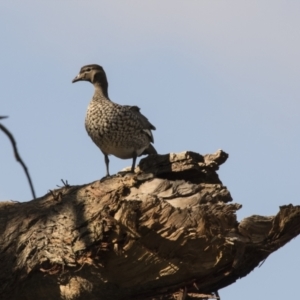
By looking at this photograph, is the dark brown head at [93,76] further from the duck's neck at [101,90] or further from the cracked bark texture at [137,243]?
the cracked bark texture at [137,243]

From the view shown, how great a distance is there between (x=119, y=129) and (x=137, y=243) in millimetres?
3607

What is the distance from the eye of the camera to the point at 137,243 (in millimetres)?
4766

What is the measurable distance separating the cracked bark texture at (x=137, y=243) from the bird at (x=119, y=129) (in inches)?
121

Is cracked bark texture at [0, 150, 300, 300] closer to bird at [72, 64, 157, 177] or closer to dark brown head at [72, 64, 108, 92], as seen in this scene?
bird at [72, 64, 157, 177]

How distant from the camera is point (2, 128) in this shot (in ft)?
9.33

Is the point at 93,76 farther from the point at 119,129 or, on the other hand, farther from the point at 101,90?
the point at 119,129

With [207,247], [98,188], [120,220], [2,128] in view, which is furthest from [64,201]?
[2,128]

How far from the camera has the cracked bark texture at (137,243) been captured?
4742mm

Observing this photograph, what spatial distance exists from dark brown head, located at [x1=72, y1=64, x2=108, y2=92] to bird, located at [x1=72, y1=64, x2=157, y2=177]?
2.30 feet

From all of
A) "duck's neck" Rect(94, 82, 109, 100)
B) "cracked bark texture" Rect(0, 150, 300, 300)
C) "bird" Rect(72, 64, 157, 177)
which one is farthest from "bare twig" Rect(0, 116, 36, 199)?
"duck's neck" Rect(94, 82, 109, 100)

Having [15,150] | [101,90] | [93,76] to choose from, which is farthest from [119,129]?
[15,150]

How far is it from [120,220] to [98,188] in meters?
0.48

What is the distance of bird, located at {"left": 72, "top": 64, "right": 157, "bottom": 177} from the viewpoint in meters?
8.27

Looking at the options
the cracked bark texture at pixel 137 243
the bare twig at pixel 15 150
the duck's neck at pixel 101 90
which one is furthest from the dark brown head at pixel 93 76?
the bare twig at pixel 15 150
